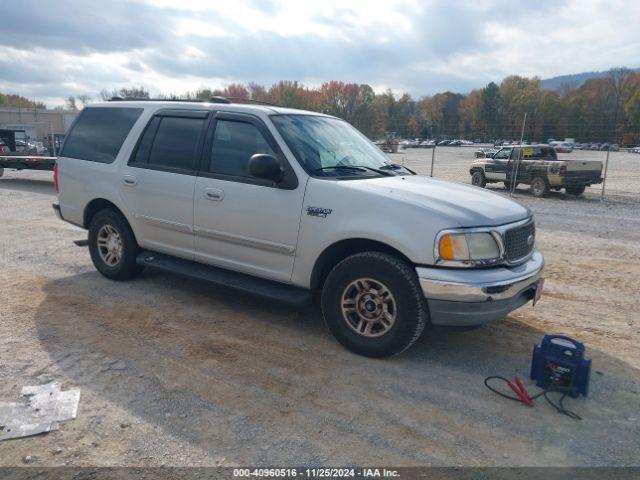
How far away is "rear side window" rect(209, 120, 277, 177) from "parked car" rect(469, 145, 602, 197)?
45.3ft

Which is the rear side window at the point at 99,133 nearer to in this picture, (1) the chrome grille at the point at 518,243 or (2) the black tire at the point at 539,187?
(1) the chrome grille at the point at 518,243

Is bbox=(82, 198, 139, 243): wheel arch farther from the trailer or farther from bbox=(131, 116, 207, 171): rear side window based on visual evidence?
the trailer

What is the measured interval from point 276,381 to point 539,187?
15.2 metres

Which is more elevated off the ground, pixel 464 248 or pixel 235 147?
pixel 235 147

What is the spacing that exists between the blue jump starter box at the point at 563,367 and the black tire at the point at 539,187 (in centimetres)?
1406

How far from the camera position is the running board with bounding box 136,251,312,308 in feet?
14.5

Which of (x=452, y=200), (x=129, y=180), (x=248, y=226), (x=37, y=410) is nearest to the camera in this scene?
(x=37, y=410)

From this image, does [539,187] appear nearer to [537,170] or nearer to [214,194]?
[537,170]

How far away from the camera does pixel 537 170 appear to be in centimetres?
1672

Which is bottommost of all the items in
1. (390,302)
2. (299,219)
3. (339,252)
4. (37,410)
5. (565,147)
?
(37,410)

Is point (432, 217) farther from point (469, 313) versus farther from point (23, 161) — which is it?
point (23, 161)

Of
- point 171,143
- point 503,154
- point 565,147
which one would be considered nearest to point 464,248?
point 171,143

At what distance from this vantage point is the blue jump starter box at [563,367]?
11.7ft

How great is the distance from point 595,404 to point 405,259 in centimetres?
164
